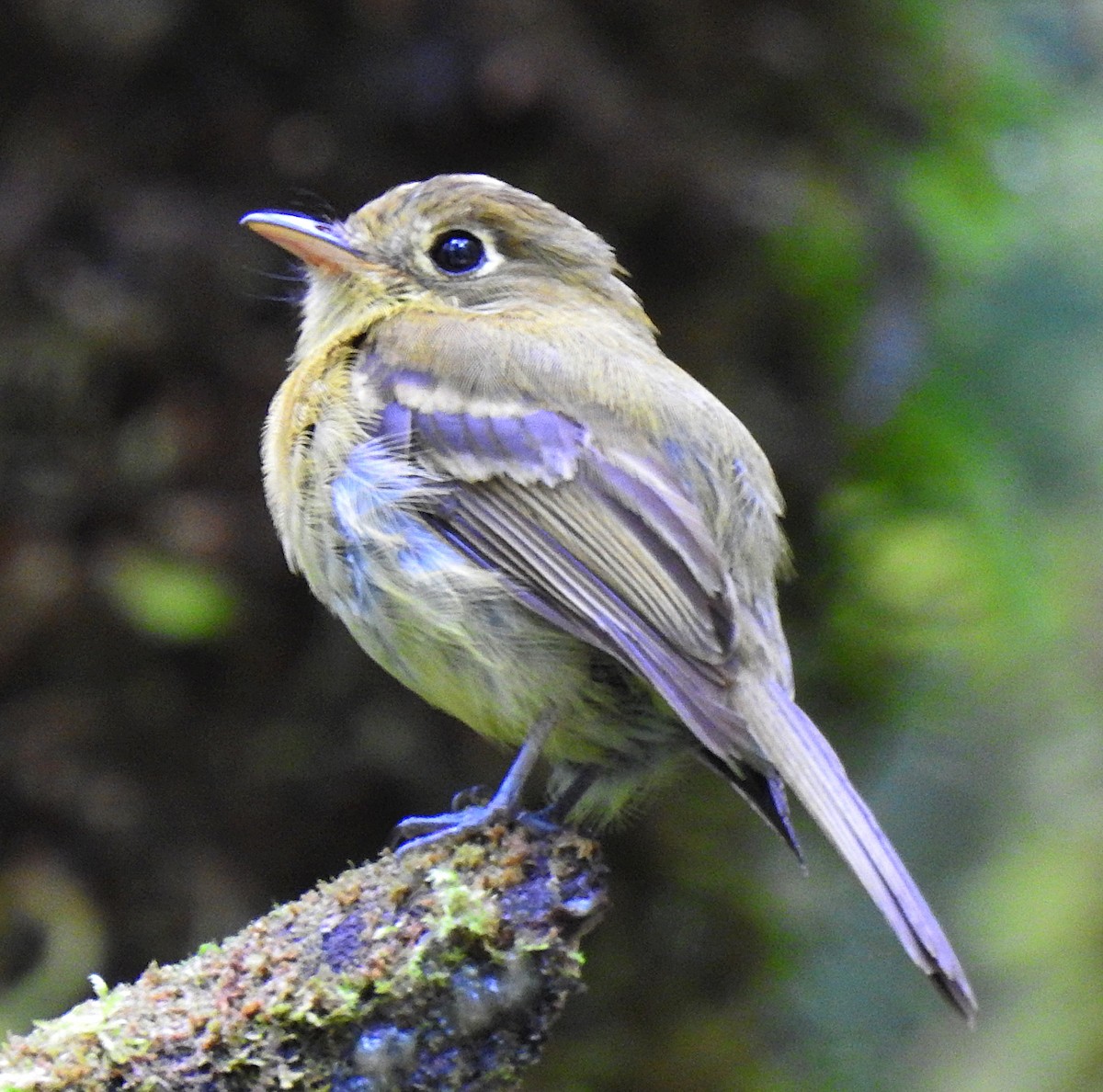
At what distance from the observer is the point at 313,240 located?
3852mm

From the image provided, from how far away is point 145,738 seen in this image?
476cm

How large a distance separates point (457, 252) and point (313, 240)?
334 millimetres

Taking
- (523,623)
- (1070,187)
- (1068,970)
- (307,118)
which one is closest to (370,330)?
(523,623)

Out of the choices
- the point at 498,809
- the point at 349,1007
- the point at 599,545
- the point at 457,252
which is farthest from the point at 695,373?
the point at 349,1007

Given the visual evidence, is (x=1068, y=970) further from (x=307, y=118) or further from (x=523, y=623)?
(x=307, y=118)

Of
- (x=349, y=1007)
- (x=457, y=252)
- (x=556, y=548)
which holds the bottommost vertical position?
(x=349, y=1007)

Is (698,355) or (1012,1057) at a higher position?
(698,355)

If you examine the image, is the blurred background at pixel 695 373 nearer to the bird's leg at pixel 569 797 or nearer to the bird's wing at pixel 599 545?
the bird's leg at pixel 569 797

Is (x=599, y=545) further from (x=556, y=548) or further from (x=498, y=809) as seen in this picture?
(x=498, y=809)

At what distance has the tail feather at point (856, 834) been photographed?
276 centimetres

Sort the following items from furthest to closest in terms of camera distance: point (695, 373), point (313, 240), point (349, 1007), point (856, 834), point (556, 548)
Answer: point (695, 373) → point (313, 240) → point (556, 548) → point (856, 834) → point (349, 1007)

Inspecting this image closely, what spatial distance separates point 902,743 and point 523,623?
2954mm

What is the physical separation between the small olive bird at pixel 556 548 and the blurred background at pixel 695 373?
0.97 metres

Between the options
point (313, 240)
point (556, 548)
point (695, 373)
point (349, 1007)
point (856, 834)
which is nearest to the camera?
point (349, 1007)
